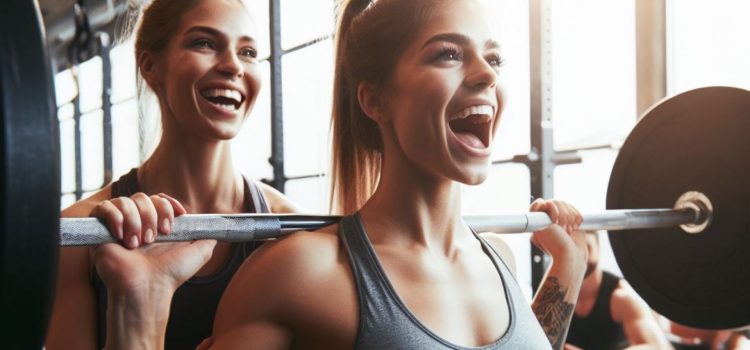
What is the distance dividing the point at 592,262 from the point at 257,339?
86.5 inches

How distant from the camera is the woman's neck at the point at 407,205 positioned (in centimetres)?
106

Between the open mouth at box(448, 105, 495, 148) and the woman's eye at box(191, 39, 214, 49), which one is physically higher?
the woman's eye at box(191, 39, 214, 49)

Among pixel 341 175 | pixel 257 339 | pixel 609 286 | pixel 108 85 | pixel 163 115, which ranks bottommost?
pixel 609 286

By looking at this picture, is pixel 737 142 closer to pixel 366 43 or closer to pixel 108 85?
pixel 366 43

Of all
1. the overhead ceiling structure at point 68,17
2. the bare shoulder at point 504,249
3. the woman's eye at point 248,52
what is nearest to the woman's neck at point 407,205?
the bare shoulder at point 504,249

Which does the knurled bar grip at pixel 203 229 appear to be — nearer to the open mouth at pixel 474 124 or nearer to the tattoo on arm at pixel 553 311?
the open mouth at pixel 474 124

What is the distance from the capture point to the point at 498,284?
1.12 m

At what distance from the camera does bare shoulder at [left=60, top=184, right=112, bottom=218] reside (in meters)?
1.24

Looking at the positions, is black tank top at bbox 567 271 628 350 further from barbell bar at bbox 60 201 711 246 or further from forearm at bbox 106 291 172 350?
forearm at bbox 106 291 172 350

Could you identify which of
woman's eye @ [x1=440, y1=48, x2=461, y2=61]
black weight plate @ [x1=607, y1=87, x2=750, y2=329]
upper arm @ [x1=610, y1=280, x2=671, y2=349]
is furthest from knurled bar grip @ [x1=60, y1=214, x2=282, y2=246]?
upper arm @ [x1=610, y1=280, x2=671, y2=349]

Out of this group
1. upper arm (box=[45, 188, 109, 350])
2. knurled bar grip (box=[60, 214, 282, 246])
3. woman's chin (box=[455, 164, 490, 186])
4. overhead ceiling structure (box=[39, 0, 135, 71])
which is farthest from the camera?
overhead ceiling structure (box=[39, 0, 135, 71])

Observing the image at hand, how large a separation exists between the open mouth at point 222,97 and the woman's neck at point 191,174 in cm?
8

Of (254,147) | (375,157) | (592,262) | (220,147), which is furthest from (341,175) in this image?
(254,147)

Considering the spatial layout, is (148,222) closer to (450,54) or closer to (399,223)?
(399,223)
